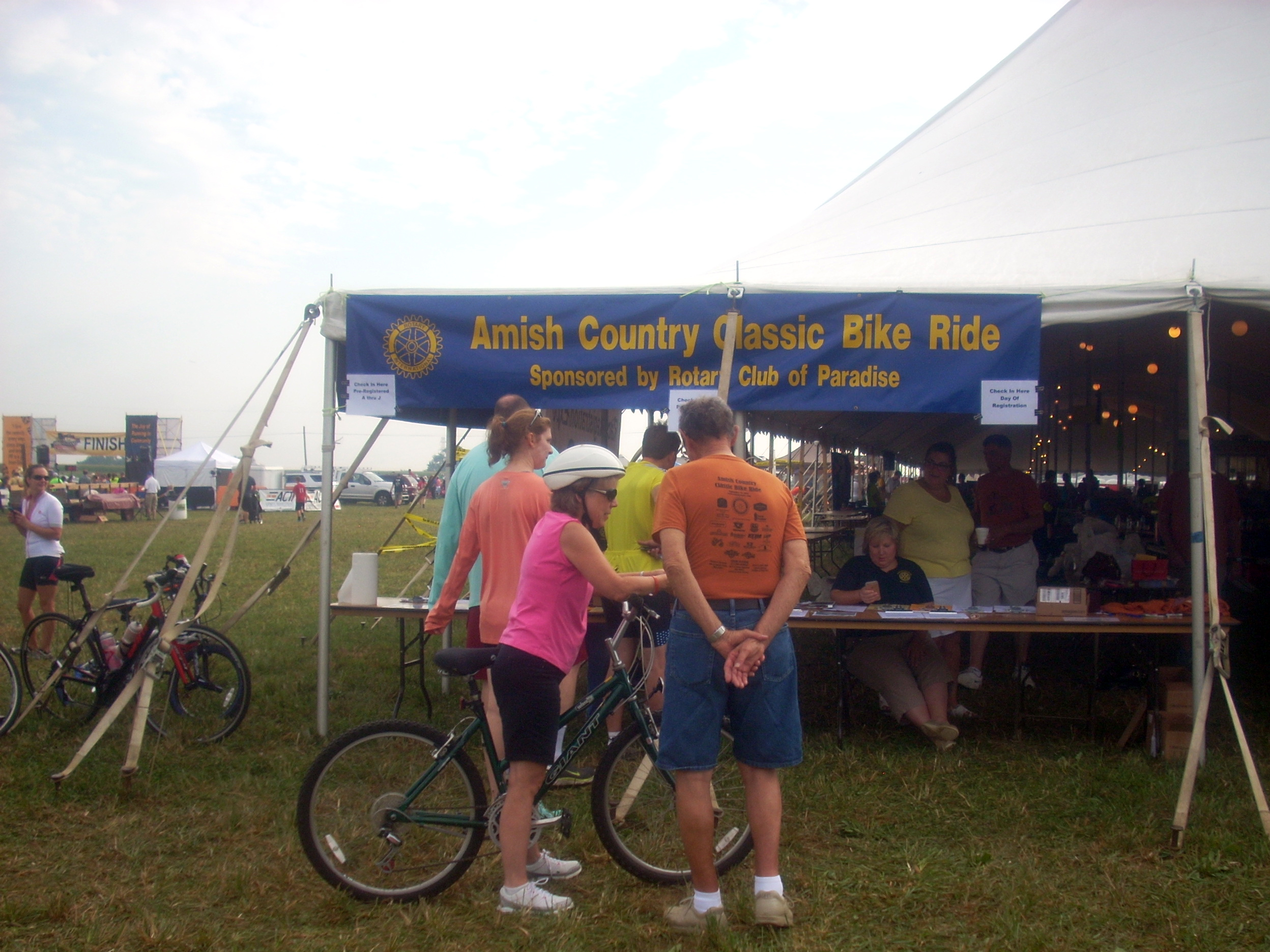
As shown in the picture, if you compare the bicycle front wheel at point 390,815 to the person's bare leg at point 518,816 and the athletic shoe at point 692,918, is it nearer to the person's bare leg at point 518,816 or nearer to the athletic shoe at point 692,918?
the person's bare leg at point 518,816

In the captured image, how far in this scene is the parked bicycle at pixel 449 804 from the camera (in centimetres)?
328

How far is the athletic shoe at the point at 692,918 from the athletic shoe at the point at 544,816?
51 cm

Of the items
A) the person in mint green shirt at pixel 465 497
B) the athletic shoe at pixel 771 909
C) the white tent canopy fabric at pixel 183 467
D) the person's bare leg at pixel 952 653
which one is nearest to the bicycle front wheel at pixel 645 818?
the athletic shoe at pixel 771 909

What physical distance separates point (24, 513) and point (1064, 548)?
8219 mm

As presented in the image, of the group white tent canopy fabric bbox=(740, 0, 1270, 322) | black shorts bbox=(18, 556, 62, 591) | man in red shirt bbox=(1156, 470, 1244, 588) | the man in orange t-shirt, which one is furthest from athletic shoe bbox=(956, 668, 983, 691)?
black shorts bbox=(18, 556, 62, 591)

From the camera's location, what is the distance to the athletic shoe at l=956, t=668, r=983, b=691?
248 inches

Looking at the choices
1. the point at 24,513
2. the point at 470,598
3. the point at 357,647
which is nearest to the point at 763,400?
the point at 470,598

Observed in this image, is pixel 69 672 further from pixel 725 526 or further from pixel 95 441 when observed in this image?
pixel 95 441

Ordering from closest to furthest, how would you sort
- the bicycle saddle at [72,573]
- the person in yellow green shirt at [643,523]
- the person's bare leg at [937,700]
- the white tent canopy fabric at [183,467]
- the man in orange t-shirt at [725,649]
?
the man in orange t-shirt at [725,649] < the person in yellow green shirt at [643,523] < the person's bare leg at [937,700] < the bicycle saddle at [72,573] < the white tent canopy fabric at [183,467]

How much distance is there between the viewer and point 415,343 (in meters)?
5.35

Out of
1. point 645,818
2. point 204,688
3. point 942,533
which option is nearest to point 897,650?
point 942,533

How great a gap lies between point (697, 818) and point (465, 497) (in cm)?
189

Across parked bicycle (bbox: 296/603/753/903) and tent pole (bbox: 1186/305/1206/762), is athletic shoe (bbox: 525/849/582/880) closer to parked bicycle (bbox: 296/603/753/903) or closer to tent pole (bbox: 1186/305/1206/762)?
parked bicycle (bbox: 296/603/753/903)

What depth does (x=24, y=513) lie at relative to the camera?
24.1 feet
